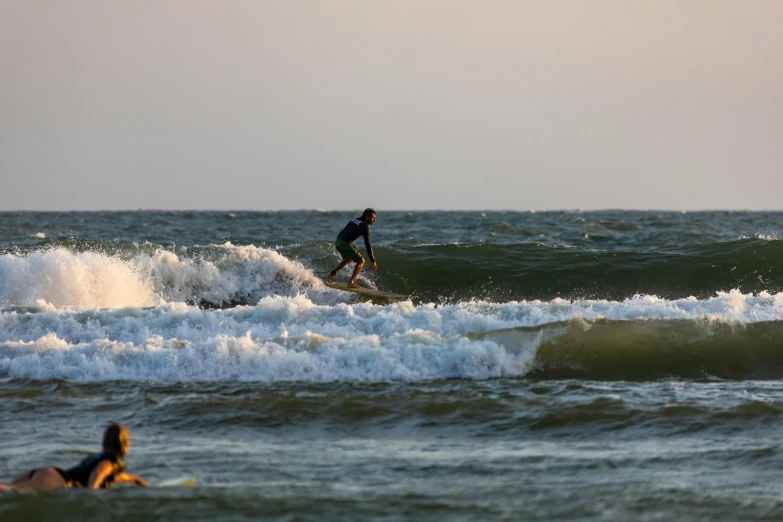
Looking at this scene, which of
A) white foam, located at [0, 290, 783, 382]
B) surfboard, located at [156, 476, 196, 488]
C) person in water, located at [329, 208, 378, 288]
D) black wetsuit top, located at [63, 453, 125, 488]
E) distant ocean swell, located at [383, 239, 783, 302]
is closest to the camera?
black wetsuit top, located at [63, 453, 125, 488]

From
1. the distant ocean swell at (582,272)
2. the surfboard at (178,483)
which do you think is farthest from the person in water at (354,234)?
the surfboard at (178,483)

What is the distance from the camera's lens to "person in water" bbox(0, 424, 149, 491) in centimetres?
643

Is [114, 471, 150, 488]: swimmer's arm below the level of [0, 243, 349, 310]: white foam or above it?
below

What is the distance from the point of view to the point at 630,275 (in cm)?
2117

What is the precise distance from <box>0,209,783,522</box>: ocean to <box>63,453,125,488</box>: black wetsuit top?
16 centimetres

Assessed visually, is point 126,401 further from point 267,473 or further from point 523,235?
point 523,235

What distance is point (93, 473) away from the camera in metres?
6.46

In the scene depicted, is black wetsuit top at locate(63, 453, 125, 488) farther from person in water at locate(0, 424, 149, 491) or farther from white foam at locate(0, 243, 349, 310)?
white foam at locate(0, 243, 349, 310)

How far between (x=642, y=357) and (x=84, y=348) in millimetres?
6996

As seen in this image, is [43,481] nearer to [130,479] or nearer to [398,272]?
[130,479]

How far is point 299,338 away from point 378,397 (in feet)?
8.49

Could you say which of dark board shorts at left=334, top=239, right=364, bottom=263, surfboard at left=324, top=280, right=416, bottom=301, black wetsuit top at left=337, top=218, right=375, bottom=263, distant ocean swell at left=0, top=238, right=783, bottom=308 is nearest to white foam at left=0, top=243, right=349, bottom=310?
distant ocean swell at left=0, top=238, right=783, bottom=308

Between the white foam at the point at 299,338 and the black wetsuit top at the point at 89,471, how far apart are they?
175 inches

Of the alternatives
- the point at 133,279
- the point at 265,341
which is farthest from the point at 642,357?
the point at 133,279
